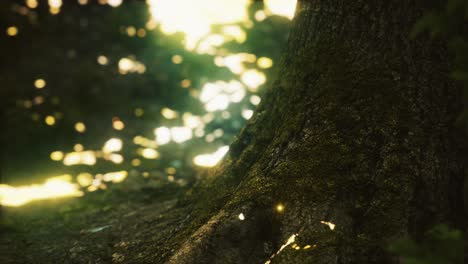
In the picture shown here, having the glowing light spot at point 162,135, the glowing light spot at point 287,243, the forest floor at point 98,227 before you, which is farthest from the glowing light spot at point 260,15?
the glowing light spot at point 287,243

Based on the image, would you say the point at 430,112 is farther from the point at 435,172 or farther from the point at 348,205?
the point at 348,205

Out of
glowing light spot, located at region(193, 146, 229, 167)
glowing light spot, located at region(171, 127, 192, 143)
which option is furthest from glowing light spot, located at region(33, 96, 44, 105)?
glowing light spot, located at region(193, 146, 229, 167)

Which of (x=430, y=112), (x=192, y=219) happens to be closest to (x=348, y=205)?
(x=430, y=112)

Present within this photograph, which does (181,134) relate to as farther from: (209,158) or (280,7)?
(280,7)

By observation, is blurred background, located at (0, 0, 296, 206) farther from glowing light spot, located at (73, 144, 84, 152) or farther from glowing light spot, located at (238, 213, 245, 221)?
glowing light spot, located at (238, 213, 245, 221)

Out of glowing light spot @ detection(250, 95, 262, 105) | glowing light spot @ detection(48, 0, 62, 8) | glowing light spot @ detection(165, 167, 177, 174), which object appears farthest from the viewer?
glowing light spot @ detection(48, 0, 62, 8)

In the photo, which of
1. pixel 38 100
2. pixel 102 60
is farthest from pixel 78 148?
pixel 102 60
